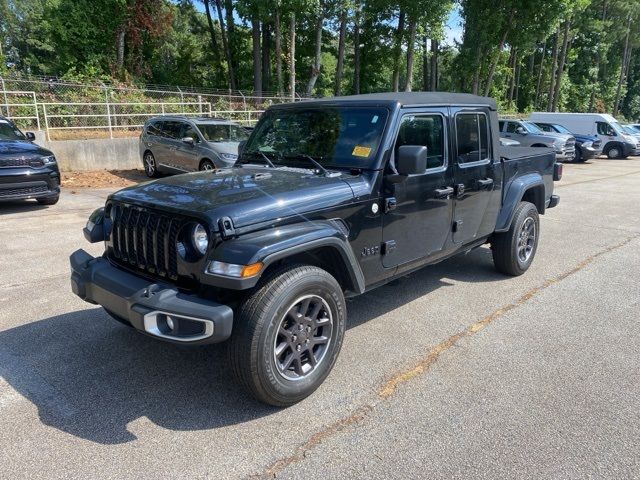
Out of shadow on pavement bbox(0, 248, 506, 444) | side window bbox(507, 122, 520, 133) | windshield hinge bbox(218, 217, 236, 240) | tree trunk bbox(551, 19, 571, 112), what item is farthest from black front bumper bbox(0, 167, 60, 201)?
tree trunk bbox(551, 19, 571, 112)

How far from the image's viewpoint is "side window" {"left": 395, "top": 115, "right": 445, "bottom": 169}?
12.9 feet

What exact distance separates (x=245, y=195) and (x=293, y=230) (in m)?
0.39

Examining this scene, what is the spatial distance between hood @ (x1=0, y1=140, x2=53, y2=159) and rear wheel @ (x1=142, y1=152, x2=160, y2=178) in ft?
15.5

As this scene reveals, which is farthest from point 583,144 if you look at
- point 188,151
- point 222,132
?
point 188,151

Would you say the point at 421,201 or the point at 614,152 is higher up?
the point at 421,201

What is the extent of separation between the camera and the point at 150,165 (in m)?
14.0

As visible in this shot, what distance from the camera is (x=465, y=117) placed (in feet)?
15.2

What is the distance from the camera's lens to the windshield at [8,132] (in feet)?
30.2

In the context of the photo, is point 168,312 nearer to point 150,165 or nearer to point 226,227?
point 226,227

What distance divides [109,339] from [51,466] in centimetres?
150

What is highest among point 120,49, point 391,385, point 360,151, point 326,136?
point 120,49

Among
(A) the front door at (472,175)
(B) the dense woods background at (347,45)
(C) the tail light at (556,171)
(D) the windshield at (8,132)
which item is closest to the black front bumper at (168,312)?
(A) the front door at (472,175)

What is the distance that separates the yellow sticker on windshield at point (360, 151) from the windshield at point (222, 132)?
898cm

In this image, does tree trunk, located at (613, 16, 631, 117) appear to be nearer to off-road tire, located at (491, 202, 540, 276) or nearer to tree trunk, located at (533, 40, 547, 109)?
tree trunk, located at (533, 40, 547, 109)
